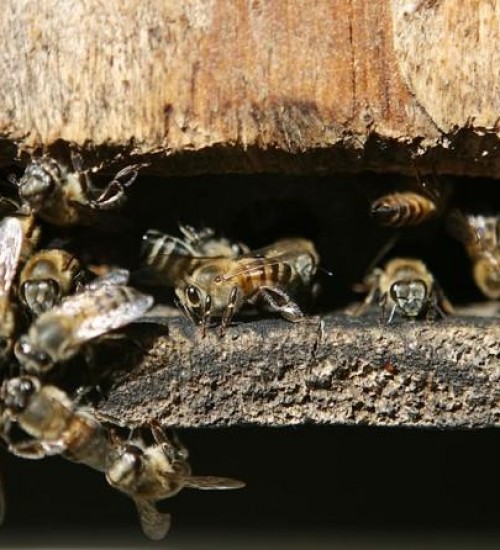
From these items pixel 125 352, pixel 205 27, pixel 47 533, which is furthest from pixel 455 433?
pixel 205 27

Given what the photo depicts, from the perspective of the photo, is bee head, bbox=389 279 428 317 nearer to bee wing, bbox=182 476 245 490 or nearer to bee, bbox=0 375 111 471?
bee wing, bbox=182 476 245 490

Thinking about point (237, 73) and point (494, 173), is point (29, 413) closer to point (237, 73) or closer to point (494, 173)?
point (237, 73)

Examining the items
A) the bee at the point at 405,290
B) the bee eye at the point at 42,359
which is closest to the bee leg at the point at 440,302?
the bee at the point at 405,290

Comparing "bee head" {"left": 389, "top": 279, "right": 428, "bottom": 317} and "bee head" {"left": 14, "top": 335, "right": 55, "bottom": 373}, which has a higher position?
"bee head" {"left": 389, "top": 279, "right": 428, "bottom": 317}

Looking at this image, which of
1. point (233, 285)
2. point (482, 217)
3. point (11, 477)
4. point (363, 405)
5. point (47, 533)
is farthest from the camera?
point (11, 477)

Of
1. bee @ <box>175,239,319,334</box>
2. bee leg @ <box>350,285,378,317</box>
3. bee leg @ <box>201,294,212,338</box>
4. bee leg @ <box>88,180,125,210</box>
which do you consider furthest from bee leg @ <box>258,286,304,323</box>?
bee leg @ <box>88,180,125,210</box>

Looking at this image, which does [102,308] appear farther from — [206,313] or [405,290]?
[405,290]
